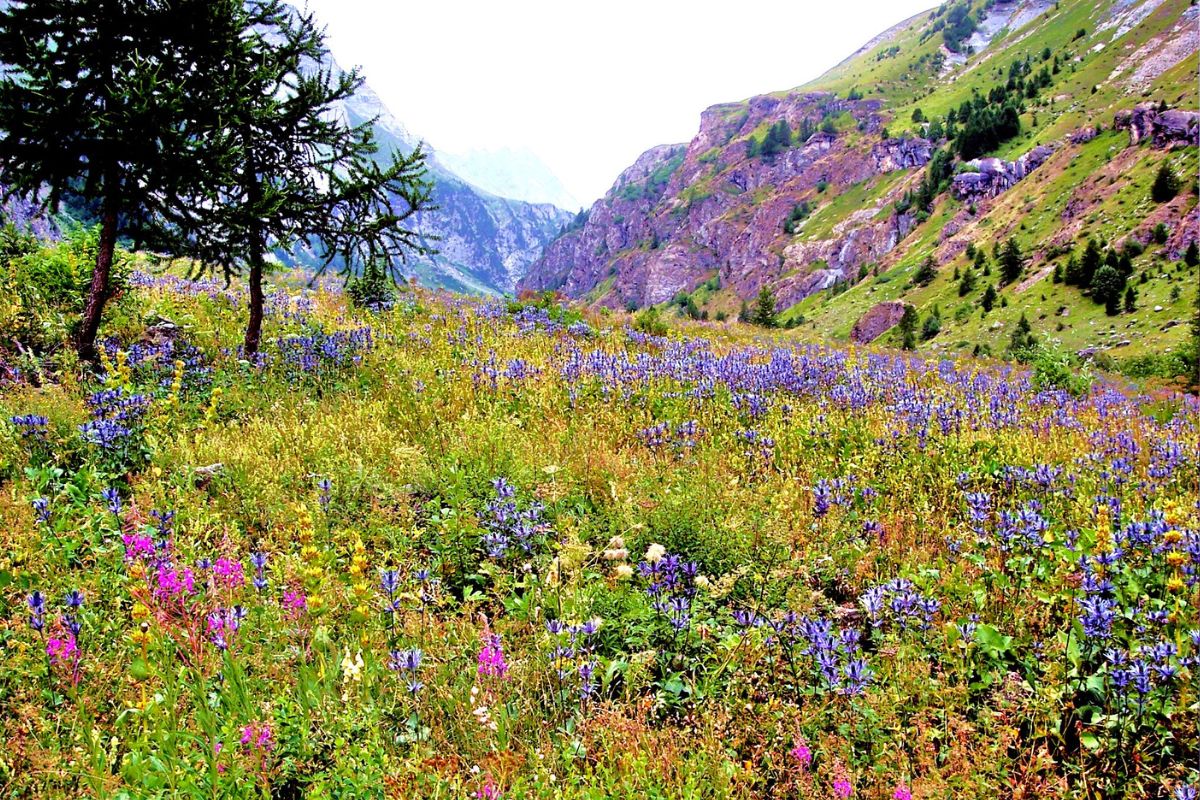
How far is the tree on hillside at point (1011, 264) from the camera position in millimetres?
53969

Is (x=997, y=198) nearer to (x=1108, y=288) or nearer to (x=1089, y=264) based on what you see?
(x=1089, y=264)

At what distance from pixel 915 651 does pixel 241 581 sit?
A: 12.3 feet

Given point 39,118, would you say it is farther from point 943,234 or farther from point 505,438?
point 943,234

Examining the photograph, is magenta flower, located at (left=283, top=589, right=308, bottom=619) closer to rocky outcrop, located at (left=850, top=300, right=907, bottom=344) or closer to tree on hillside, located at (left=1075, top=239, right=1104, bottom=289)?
tree on hillside, located at (left=1075, top=239, right=1104, bottom=289)

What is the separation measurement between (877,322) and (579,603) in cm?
6511

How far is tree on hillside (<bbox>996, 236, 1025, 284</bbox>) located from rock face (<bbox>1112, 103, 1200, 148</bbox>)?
14507 millimetres

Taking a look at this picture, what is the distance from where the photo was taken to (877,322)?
198 ft

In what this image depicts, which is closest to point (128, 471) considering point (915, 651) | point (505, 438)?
point (505, 438)

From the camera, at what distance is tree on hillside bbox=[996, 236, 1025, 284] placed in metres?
54.0

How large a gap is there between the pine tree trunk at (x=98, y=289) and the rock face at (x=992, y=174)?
365 feet

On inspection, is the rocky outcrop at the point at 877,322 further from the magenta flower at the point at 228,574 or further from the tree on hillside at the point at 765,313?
the magenta flower at the point at 228,574

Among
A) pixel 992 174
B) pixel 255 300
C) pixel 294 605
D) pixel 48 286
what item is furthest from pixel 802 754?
→ pixel 992 174

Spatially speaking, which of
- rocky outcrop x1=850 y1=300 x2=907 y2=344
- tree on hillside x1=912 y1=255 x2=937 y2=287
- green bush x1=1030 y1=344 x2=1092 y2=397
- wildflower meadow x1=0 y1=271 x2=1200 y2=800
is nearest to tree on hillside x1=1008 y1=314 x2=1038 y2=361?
rocky outcrop x1=850 y1=300 x2=907 y2=344

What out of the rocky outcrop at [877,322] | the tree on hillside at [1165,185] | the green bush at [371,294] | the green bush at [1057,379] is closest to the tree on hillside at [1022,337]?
the rocky outcrop at [877,322]
